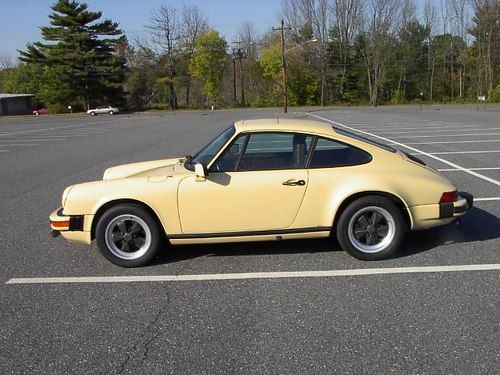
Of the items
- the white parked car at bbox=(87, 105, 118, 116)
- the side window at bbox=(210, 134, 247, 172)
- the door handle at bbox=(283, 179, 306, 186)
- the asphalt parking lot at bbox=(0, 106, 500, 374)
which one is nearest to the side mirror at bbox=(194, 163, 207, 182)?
the side window at bbox=(210, 134, 247, 172)

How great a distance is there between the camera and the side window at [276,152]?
429 centimetres

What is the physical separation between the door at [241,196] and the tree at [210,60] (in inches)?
2390

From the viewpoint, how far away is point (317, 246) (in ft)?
15.5

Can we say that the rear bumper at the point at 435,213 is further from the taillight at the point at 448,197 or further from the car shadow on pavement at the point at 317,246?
the car shadow on pavement at the point at 317,246

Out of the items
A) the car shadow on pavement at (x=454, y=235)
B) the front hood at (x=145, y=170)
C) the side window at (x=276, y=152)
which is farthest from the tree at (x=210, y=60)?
the side window at (x=276, y=152)

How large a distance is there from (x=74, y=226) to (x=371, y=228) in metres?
2.86

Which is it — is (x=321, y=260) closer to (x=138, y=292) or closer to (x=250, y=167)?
(x=250, y=167)

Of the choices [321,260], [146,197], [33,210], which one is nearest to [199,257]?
[146,197]

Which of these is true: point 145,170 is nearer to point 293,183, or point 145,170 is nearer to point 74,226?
point 74,226

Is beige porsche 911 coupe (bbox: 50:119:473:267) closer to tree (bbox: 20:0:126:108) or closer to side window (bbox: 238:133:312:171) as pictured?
side window (bbox: 238:133:312:171)

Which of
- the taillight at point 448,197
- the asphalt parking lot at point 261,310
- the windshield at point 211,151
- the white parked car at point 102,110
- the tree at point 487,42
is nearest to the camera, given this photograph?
the asphalt parking lot at point 261,310

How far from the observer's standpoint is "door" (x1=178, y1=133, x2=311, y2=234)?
13.6 feet

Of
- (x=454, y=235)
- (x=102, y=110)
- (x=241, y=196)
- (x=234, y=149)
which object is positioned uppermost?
(x=102, y=110)

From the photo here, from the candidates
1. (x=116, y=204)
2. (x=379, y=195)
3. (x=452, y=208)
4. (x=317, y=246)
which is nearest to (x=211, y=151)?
(x=116, y=204)
